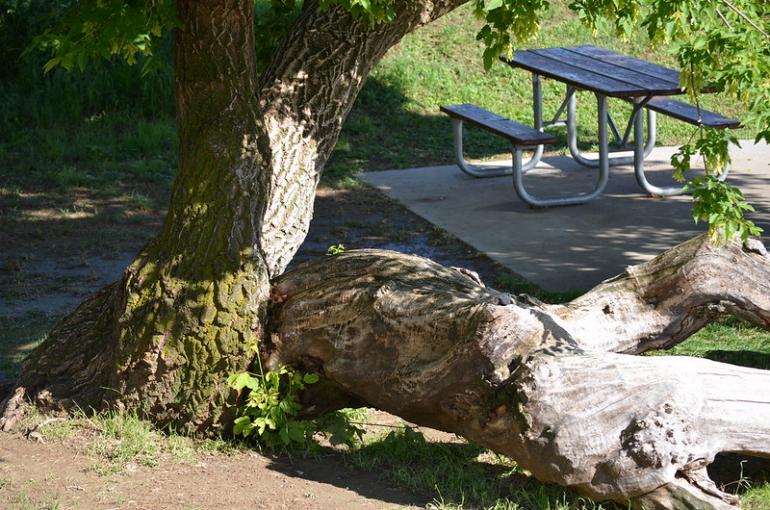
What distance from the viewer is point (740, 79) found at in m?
3.67

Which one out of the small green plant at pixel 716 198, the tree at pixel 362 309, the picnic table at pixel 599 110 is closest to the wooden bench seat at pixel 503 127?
the picnic table at pixel 599 110

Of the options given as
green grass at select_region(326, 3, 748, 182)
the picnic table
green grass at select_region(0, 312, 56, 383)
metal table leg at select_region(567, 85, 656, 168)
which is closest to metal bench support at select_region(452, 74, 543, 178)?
the picnic table

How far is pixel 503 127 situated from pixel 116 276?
3.78 m

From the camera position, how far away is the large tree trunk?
485 centimetres

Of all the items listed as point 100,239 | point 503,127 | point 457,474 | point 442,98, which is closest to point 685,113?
point 503,127

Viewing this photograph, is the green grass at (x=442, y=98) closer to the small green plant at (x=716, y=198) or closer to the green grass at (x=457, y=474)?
the green grass at (x=457, y=474)

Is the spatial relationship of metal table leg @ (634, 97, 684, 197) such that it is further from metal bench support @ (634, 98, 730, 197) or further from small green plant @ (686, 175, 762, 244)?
small green plant @ (686, 175, 762, 244)

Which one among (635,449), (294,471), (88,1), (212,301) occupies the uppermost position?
(88,1)

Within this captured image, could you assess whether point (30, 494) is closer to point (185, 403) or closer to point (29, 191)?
point (185, 403)

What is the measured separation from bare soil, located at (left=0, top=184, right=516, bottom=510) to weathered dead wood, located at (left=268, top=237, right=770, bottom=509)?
0.45 m

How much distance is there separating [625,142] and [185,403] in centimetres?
763

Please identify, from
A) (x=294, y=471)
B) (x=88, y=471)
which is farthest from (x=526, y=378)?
(x=88, y=471)

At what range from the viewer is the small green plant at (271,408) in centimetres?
474

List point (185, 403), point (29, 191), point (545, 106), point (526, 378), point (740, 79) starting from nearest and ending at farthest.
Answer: point (740, 79) < point (526, 378) < point (185, 403) < point (29, 191) < point (545, 106)
